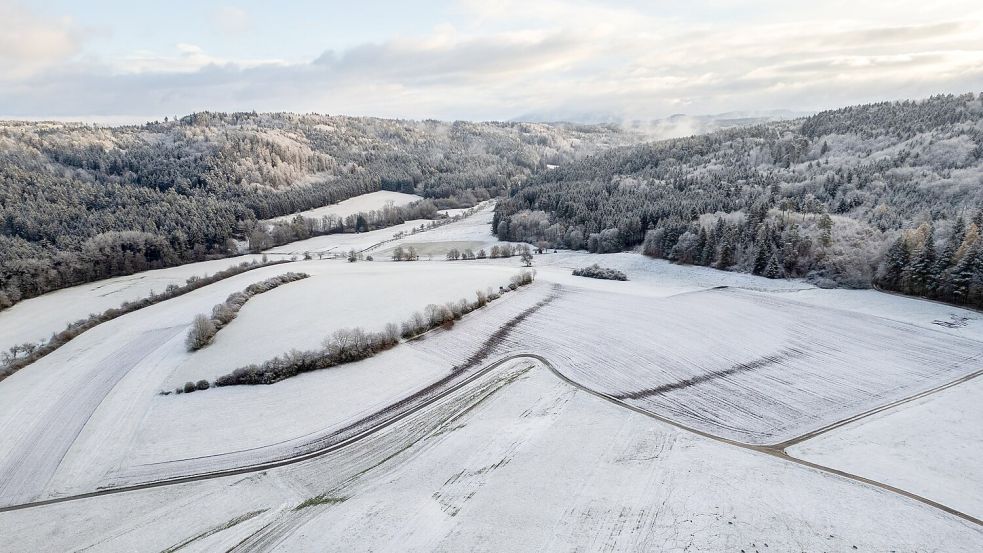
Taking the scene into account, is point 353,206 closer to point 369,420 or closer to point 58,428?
point 58,428

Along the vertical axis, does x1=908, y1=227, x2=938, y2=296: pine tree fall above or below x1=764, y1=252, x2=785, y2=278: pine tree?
above

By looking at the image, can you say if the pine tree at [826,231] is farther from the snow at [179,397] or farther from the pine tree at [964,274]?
the snow at [179,397]

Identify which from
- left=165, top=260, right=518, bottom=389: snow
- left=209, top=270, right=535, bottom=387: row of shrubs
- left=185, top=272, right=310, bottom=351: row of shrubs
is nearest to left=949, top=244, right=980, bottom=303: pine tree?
left=165, top=260, right=518, bottom=389: snow

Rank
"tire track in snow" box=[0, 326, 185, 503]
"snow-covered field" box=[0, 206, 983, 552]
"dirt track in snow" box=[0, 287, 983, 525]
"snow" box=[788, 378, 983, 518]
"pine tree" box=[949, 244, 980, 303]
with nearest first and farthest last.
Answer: "snow-covered field" box=[0, 206, 983, 552] → "snow" box=[788, 378, 983, 518] → "dirt track in snow" box=[0, 287, 983, 525] → "tire track in snow" box=[0, 326, 185, 503] → "pine tree" box=[949, 244, 980, 303]

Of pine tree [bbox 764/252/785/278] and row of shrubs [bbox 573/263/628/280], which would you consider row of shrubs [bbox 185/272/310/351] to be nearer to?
row of shrubs [bbox 573/263/628/280]

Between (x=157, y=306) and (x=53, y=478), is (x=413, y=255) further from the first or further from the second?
(x=53, y=478)

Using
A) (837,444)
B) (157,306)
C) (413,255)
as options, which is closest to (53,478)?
(157,306)

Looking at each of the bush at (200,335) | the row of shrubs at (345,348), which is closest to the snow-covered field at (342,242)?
the row of shrubs at (345,348)
